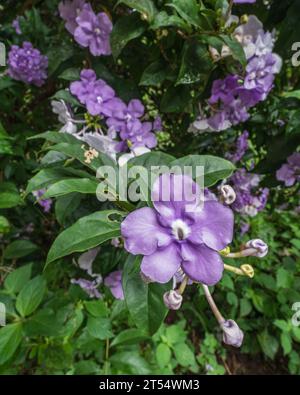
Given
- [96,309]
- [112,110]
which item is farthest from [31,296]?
[112,110]

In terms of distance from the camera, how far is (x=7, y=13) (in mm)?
1388

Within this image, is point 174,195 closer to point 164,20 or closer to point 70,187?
point 70,187

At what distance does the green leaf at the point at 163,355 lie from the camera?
5.09 feet

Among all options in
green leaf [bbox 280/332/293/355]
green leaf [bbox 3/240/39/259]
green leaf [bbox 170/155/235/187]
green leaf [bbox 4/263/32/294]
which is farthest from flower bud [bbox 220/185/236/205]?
green leaf [bbox 280/332/293/355]

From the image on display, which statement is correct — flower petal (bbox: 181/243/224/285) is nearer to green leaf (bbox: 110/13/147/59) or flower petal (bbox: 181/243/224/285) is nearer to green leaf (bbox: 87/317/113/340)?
green leaf (bbox: 110/13/147/59)

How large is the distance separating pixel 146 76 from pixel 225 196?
1.70 ft

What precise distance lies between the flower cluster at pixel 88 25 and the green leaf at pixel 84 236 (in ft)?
1.99

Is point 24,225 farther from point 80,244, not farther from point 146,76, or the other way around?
point 80,244

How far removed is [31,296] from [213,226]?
30.7 inches

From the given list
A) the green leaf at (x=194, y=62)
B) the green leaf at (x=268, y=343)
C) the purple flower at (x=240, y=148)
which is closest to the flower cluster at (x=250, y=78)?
the green leaf at (x=194, y=62)

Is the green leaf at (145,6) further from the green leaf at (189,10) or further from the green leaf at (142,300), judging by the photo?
the green leaf at (142,300)

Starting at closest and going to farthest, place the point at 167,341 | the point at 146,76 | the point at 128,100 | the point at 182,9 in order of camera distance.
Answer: the point at 182,9
the point at 146,76
the point at 128,100
the point at 167,341
